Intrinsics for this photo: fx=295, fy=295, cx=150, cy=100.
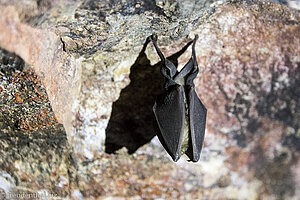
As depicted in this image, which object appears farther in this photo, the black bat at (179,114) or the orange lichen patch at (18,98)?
the black bat at (179,114)

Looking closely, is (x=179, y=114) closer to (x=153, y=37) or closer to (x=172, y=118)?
(x=172, y=118)

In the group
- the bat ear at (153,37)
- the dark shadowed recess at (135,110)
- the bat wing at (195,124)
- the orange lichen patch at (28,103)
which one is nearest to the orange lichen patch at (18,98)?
the orange lichen patch at (28,103)

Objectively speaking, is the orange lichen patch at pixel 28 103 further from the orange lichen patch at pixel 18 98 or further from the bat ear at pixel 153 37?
the bat ear at pixel 153 37

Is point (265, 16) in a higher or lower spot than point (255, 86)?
higher

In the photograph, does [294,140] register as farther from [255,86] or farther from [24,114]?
[24,114]

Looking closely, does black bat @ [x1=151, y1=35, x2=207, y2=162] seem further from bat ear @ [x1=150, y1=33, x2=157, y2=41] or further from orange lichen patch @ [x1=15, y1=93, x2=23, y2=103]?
orange lichen patch @ [x1=15, y1=93, x2=23, y2=103]

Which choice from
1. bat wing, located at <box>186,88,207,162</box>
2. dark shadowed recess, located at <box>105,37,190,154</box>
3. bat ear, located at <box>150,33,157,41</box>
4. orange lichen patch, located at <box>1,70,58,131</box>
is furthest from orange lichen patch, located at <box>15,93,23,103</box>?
bat wing, located at <box>186,88,207,162</box>

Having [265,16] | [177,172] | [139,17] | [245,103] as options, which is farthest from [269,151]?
[139,17]
